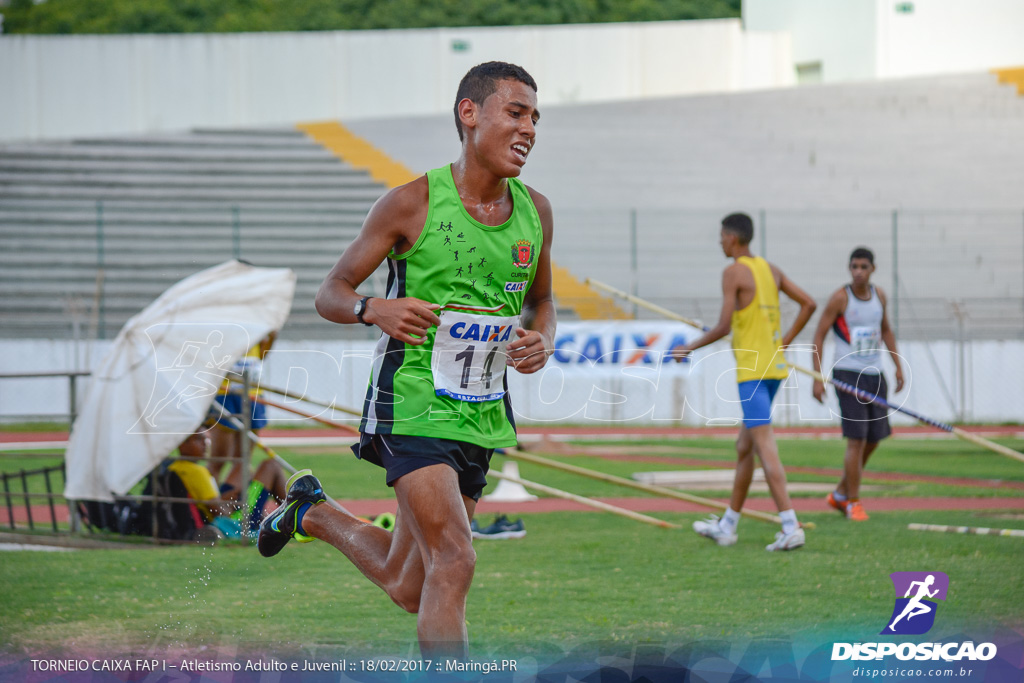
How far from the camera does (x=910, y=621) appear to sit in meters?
Answer: 4.59

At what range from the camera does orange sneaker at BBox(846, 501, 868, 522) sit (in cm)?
854

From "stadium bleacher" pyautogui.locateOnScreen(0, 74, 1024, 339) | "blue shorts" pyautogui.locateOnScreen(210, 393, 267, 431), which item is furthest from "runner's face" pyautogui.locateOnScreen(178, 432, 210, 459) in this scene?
"stadium bleacher" pyautogui.locateOnScreen(0, 74, 1024, 339)

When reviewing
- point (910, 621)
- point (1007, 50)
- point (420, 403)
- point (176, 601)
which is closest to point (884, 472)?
point (910, 621)

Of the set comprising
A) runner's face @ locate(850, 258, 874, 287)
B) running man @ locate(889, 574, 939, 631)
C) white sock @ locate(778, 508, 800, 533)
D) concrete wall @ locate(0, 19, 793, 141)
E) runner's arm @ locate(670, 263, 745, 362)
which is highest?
concrete wall @ locate(0, 19, 793, 141)

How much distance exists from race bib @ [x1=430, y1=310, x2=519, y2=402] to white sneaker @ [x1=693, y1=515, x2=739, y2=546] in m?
4.07

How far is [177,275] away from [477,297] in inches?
768

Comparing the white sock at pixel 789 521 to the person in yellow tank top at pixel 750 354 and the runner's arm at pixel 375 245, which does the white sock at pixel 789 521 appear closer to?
the person in yellow tank top at pixel 750 354

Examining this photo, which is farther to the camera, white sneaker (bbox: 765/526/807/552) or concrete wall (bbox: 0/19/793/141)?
concrete wall (bbox: 0/19/793/141)

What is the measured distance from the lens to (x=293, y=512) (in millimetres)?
4395

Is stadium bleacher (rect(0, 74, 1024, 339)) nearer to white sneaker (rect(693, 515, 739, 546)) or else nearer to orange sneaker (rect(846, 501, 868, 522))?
orange sneaker (rect(846, 501, 868, 522))

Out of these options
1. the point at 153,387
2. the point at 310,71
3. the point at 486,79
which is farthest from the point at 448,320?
the point at 310,71

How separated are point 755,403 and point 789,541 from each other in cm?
96

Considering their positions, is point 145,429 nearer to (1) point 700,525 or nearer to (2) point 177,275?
(1) point 700,525

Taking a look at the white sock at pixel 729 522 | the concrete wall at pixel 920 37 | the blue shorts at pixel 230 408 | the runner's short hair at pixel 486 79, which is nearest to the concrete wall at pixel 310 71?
the concrete wall at pixel 920 37
